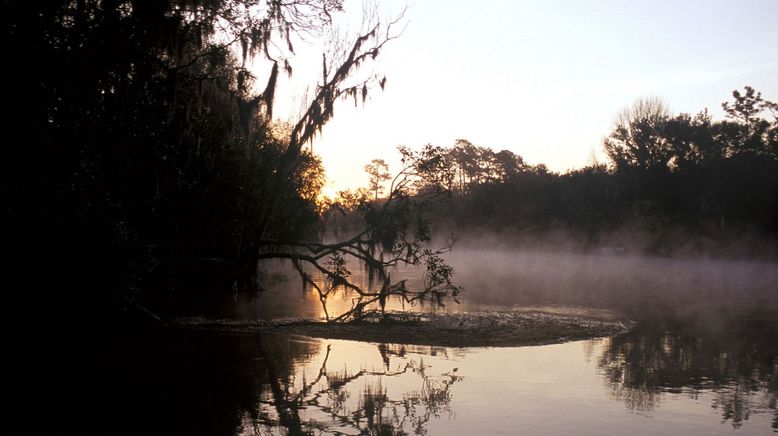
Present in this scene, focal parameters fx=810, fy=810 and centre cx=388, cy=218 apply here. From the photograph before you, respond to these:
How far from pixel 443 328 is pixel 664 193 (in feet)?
134

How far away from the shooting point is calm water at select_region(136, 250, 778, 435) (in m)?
9.16

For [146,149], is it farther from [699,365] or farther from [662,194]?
[662,194]

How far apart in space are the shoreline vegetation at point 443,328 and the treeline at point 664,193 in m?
25.6

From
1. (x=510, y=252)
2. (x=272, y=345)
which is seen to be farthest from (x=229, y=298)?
(x=510, y=252)

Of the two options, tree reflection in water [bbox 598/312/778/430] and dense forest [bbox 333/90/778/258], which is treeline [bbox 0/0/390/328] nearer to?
tree reflection in water [bbox 598/312/778/430]

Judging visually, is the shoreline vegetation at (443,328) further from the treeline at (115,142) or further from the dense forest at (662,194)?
the dense forest at (662,194)

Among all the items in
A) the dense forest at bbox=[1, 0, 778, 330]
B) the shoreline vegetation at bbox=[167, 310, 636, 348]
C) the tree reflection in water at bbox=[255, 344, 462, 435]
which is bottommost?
the tree reflection in water at bbox=[255, 344, 462, 435]

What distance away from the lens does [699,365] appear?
533 inches

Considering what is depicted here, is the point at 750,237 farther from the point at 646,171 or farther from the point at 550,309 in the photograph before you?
the point at 550,309

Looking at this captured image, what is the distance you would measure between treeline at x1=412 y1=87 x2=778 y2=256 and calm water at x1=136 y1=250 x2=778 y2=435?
29.5 metres

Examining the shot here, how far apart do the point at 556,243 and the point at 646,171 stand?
9.68m

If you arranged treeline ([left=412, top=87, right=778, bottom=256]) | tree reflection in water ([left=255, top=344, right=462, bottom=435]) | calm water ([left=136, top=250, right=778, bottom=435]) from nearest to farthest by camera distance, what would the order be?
tree reflection in water ([left=255, top=344, right=462, bottom=435]) < calm water ([left=136, top=250, right=778, bottom=435]) < treeline ([left=412, top=87, right=778, bottom=256])

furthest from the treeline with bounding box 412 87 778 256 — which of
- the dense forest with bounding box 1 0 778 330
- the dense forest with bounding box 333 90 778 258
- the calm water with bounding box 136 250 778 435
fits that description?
the calm water with bounding box 136 250 778 435

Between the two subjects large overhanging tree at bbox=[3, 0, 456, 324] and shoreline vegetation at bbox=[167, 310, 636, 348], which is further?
shoreline vegetation at bbox=[167, 310, 636, 348]
